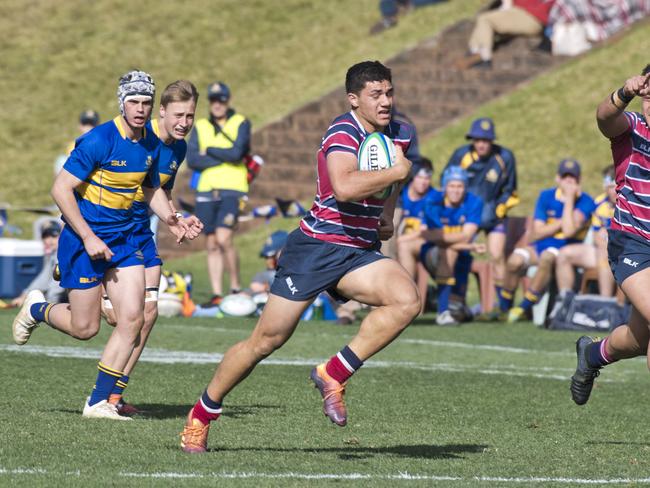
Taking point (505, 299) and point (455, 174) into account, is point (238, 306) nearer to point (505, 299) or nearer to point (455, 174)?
A: point (455, 174)

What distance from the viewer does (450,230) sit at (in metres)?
16.8

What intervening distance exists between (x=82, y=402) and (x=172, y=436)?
150 cm

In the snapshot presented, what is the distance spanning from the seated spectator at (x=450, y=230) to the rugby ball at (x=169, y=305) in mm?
2861

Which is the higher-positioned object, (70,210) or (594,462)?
(70,210)

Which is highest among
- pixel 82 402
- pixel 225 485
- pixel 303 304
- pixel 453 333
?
pixel 303 304

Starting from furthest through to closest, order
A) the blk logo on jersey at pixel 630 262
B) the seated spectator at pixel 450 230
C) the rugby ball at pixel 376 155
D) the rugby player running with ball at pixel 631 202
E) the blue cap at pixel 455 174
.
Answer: the blue cap at pixel 455 174
the seated spectator at pixel 450 230
the blk logo on jersey at pixel 630 262
the rugby player running with ball at pixel 631 202
the rugby ball at pixel 376 155

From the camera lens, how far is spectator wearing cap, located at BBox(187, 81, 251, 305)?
17172mm

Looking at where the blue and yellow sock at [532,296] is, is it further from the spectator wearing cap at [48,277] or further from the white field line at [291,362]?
the spectator wearing cap at [48,277]

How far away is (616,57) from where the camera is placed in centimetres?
2439

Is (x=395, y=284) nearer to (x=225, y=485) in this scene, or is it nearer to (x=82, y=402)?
(x=225, y=485)

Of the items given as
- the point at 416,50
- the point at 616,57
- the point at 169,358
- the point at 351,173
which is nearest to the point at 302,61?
the point at 416,50

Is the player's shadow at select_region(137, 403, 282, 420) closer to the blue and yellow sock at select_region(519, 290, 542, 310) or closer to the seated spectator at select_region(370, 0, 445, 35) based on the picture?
the blue and yellow sock at select_region(519, 290, 542, 310)

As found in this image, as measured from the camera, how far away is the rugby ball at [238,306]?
16281 mm

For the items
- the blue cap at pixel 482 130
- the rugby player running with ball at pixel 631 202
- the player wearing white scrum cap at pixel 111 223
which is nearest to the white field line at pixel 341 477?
the rugby player running with ball at pixel 631 202
